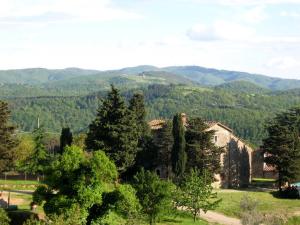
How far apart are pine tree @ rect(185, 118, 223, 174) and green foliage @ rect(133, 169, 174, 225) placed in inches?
786

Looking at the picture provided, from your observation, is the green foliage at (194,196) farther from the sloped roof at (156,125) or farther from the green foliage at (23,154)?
the green foliage at (23,154)

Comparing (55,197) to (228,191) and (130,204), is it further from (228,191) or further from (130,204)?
(228,191)

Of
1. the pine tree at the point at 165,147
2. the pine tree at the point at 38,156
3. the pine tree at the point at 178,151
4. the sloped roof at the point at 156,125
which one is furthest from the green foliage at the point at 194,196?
the pine tree at the point at 38,156

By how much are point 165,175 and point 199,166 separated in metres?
5.91

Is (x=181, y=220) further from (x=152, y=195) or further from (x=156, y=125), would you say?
(x=156, y=125)

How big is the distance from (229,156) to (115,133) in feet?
72.6

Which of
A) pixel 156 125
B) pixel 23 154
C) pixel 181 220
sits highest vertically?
pixel 156 125

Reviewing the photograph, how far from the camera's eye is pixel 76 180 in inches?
1487

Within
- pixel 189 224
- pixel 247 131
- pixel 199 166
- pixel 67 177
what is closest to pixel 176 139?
pixel 199 166

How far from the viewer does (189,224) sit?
4834cm

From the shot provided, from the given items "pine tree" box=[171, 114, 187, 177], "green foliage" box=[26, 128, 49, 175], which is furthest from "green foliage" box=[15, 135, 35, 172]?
"pine tree" box=[171, 114, 187, 177]

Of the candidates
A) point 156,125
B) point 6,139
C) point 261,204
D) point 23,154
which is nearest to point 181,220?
point 261,204

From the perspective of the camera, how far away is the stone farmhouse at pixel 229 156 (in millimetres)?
72562

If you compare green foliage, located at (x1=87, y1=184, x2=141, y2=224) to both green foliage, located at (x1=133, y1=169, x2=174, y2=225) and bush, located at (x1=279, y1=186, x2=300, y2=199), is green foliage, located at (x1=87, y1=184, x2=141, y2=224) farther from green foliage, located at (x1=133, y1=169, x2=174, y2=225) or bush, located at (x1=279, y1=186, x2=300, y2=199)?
bush, located at (x1=279, y1=186, x2=300, y2=199)
